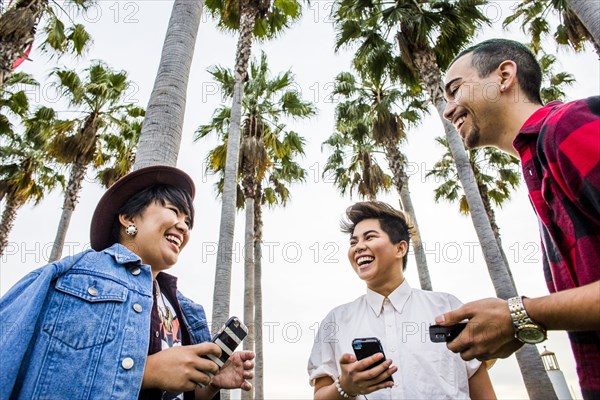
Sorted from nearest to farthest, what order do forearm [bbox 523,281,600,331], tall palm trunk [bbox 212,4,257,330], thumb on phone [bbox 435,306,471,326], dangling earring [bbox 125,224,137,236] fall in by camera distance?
forearm [bbox 523,281,600,331] < thumb on phone [bbox 435,306,471,326] < dangling earring [bbox 125,224,137,236] < tall palm trunk [bbox 212,4,257,330]

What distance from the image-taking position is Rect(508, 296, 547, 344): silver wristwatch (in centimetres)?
124

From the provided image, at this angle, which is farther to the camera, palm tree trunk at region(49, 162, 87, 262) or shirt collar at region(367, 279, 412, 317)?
palm tree trunk at region(49, 162, 87, 262)

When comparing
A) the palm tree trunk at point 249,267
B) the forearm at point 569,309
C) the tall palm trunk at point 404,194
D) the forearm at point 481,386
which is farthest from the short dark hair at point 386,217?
the palm tree trunk at point 249,267

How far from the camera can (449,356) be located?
2.32 meters

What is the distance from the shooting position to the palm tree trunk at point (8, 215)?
1623 centimetres

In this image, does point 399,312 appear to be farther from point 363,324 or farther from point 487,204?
point 487,204

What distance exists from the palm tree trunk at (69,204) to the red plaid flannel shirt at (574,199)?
14515 millimetres

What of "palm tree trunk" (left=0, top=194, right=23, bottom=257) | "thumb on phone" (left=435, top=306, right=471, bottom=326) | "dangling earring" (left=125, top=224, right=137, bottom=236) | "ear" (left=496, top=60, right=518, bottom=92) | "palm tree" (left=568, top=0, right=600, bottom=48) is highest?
"palm tree trunk" (left=0, top=194, right=23, bottom=257)

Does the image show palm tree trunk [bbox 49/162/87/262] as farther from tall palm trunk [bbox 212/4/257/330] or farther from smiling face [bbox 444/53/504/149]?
smiling face [bbox 444/53/504/149]

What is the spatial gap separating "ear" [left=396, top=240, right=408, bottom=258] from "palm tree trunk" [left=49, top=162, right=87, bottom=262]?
13.2 m

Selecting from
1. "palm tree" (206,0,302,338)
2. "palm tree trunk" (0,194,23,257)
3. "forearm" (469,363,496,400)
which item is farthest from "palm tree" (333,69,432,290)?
"palm tree trunk" (0,194,23,257)

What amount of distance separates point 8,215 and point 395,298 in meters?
19.2

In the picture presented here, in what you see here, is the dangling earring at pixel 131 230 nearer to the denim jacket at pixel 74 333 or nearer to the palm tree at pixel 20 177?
the denim jacket at pixel 74 333

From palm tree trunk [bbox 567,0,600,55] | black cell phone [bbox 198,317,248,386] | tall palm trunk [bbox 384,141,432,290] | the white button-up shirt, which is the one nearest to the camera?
black cell phone [bbox 198,317,248,386]
